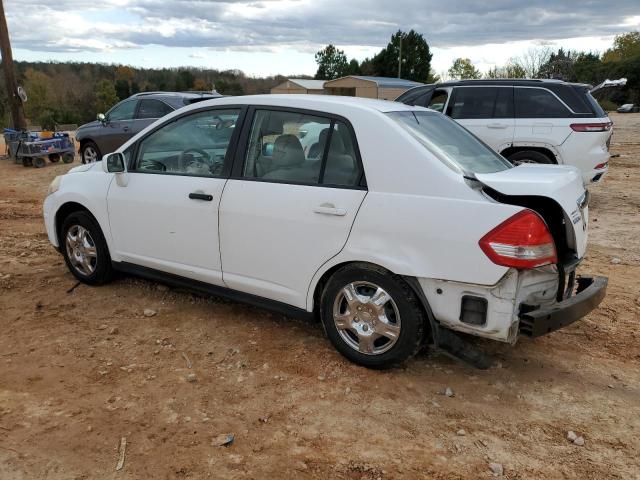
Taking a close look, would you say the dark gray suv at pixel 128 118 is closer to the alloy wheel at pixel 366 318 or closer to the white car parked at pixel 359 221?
the white car parked at pixel 359 221

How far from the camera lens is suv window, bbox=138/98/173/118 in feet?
36.8

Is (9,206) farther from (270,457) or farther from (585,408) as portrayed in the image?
(585,408)

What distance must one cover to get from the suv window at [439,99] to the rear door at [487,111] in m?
0.16

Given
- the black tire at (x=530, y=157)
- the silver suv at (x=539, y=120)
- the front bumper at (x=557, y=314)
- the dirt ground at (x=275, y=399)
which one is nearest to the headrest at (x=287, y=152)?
the dirt ground at (x=275, y=399)

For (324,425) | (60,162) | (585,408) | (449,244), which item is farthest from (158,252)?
(60,162)

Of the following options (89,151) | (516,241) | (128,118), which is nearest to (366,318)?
(516,241)

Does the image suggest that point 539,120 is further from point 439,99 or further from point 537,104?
point 439,99

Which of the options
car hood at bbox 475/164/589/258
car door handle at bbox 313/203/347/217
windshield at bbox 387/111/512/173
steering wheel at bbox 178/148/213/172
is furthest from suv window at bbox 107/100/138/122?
car hood at bbox 475/164/589/258

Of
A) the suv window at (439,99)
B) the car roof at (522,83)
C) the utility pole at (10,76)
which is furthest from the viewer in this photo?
the utility pole at (10,76)

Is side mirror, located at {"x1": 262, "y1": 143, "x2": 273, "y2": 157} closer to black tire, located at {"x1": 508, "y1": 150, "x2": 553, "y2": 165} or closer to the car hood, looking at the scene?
the car hood

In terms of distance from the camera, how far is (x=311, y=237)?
11.3 feet

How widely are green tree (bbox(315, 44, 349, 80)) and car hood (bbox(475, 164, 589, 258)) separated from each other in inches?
3055

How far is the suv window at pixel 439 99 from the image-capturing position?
908cm

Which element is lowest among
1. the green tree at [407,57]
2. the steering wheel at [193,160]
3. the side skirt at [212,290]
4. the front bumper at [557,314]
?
the side skirt at [212,290]
